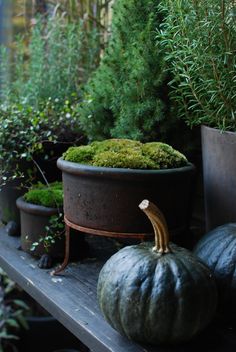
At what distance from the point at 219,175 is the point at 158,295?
31 cm

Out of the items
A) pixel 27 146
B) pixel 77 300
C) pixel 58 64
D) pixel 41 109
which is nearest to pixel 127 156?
pixel 77 300

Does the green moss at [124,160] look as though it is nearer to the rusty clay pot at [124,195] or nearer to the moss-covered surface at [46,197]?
the rusty clay pot at [124,195]

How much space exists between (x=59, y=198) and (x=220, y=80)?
49 cm

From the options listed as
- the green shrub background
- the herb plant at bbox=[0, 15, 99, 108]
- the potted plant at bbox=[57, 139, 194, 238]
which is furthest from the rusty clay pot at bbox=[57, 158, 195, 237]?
the herb plant at bbox=[0, 15, 99, 108]

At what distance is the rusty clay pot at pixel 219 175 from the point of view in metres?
0.93

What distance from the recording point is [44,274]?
112cm

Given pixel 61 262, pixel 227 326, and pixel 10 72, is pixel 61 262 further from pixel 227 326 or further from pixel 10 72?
pixel 10 72

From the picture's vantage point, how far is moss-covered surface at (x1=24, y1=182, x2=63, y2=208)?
1.18m

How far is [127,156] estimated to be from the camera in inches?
38.3

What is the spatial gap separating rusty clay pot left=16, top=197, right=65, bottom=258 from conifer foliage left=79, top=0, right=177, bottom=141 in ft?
0.87

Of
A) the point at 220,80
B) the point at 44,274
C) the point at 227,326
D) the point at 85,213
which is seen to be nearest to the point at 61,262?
the point at 44,274

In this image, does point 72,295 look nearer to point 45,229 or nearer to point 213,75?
point 45,229

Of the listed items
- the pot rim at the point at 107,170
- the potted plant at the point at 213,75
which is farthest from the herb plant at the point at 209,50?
the pot rim at the point at 107,170

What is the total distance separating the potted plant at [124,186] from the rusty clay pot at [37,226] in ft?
0.50
